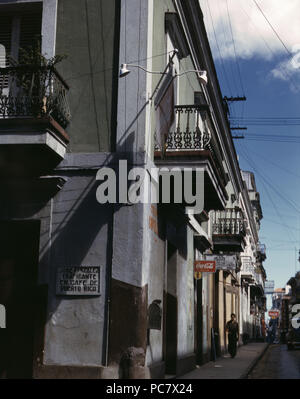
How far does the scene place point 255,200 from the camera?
6206 cm

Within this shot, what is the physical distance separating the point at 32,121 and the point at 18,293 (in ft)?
10.9

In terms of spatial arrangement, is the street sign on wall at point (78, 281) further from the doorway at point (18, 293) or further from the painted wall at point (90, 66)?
the painted wall at point (90, 66)

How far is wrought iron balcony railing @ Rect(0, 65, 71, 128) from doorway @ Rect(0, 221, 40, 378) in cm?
213

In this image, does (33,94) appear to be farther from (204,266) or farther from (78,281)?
(204,266)

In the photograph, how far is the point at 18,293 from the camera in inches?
419

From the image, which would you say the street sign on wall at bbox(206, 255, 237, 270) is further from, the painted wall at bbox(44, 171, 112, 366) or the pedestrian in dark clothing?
the painted wall at bbox(44, 171, 112, 366)

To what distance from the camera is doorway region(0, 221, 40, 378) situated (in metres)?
10.4

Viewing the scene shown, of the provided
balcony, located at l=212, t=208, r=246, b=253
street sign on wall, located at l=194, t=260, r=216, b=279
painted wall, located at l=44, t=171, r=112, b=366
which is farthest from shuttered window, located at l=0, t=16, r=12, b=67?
balcony, located at l=212, t=208, r=246, b=253

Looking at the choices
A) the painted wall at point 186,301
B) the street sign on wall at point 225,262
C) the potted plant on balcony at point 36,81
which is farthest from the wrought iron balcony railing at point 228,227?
the potted plant on balcony at point 36,81

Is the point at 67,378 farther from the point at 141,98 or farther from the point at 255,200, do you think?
the point at 255,200

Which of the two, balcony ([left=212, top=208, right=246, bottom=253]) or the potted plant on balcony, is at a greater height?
the potted plant on balcony

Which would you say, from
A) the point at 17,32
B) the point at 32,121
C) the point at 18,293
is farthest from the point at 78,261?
the point at 17,32

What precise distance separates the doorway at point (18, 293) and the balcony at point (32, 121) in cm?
122

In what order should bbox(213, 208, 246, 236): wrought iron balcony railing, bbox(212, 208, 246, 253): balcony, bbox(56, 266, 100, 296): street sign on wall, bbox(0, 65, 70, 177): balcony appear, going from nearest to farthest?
bbox(0, 65, 70, 177): balcony
bbox(56, 266, 100, 296): street sign on wall
bbox(212, 208, 246, 253): balcony
bbox(213, 208, 246, 236): wrought iron balcony railing
